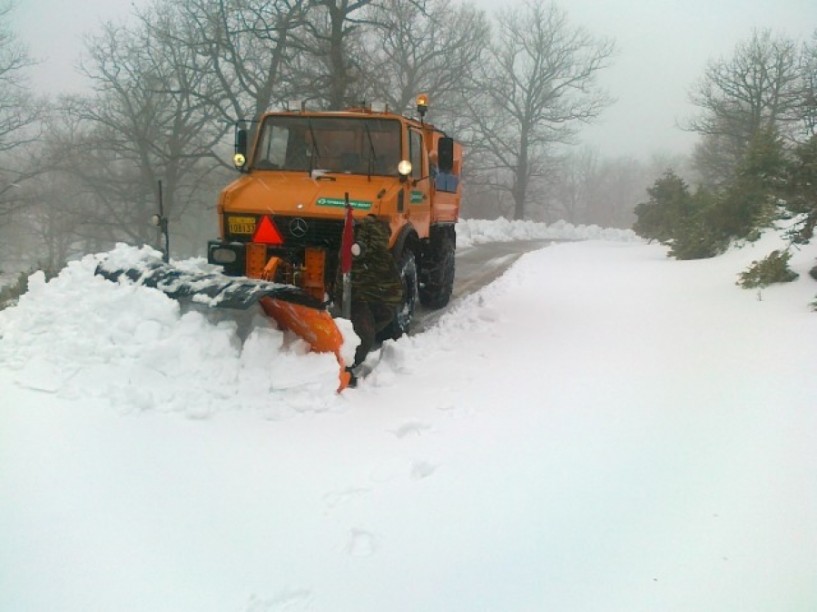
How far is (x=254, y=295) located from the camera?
12.7 feet

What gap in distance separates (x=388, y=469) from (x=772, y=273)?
5.22 metres

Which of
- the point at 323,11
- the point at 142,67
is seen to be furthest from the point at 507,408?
the point at 142,67

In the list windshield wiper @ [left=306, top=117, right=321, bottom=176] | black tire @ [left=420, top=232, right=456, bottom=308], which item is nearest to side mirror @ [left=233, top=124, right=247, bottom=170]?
windshield wiper @ [left=306, top=117, right=321, bottom=176]

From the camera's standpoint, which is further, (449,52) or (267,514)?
(449,52)

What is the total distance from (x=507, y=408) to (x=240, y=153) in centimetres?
396

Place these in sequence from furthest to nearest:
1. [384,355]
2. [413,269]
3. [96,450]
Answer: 1. [413,269]
2. [384,355]
3. [96,450]

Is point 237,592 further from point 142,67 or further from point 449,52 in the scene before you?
point 142,67

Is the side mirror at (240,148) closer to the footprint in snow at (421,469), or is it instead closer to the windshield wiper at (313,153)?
the windshield wiper at (313,153)

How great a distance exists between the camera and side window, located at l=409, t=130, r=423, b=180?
6113 mm

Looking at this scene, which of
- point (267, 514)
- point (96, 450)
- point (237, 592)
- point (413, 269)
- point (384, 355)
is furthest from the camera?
point (413, 269)

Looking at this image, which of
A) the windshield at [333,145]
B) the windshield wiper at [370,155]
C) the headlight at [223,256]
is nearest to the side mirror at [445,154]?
the windshield at [333,145]

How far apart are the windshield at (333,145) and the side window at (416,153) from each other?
274mm

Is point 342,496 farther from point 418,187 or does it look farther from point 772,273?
point 772,273

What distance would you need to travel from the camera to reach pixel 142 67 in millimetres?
26547
